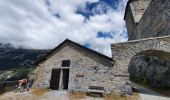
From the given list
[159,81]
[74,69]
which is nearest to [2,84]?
[74,69]

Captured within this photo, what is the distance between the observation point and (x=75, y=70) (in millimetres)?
15602

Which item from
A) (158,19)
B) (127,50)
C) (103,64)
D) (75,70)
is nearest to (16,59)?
(75,70)

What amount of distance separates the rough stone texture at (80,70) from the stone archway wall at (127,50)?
2.01 ft

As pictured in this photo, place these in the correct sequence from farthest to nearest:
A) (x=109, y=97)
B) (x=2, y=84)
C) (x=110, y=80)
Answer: (x=2, y=84)
(x=110, y=80)
(x=109, y=97)

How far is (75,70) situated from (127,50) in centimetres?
541

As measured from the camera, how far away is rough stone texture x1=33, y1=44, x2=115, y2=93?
14.1m

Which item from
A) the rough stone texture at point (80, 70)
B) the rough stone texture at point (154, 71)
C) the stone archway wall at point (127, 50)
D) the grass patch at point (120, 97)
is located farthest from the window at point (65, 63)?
the rough stone texture at point (154, 71)

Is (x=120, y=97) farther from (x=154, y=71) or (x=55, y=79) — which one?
(x=154, y=71)

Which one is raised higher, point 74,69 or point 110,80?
point 74,69

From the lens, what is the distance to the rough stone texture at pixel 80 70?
553 inches

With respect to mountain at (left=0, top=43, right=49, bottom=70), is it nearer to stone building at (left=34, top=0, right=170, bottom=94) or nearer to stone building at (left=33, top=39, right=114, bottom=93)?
stone building at (left=33, top=39, right=114, bottom=93)

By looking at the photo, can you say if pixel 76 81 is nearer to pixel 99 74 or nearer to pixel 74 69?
pixel 74 69

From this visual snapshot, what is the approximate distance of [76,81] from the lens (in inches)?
597

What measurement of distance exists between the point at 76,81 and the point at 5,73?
138190mm
